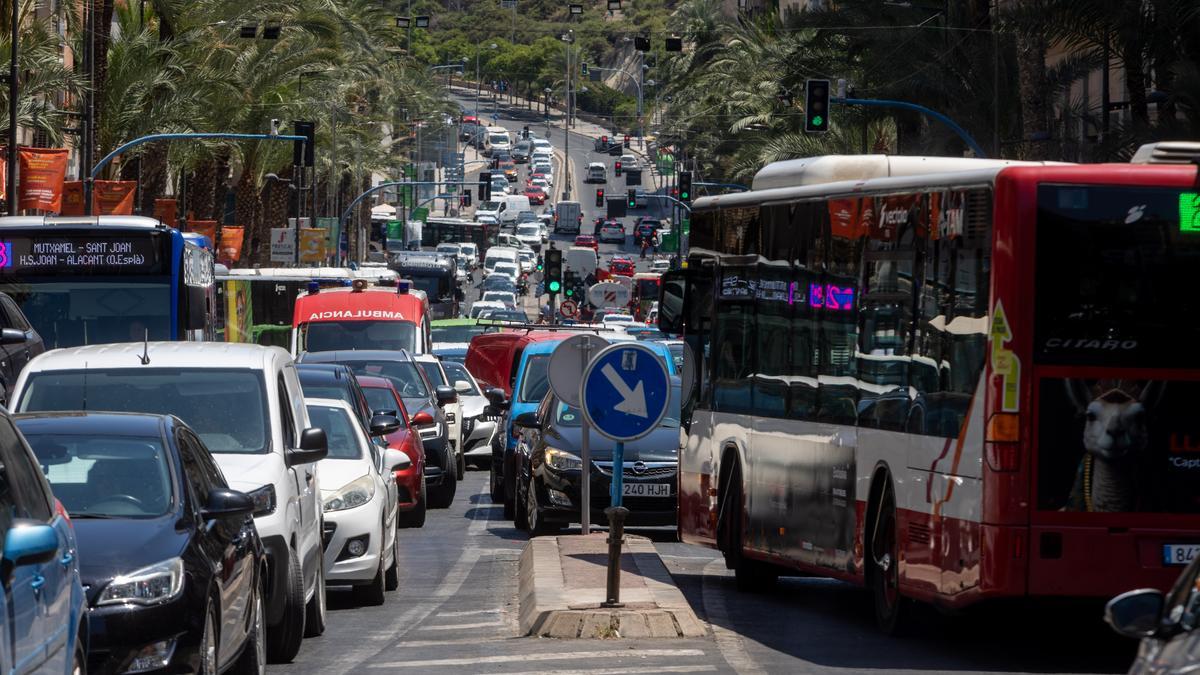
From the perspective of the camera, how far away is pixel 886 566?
12.7 m

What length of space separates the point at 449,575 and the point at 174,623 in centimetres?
902

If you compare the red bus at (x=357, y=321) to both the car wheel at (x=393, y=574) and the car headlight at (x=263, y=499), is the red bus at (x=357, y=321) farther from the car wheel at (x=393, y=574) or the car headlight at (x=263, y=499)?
the car headlight at (x=263, y=499)

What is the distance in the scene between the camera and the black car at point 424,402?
2473cm

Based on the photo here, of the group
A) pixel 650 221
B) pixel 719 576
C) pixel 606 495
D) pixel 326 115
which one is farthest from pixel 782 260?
pixel 650 221

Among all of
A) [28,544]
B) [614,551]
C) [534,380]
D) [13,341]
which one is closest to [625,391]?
[614,551]

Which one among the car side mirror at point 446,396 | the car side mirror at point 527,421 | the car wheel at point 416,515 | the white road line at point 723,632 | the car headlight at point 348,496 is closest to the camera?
the white road line at point 723,632

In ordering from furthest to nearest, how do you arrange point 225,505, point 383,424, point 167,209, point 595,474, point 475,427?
point 167,209 → point 475,427 → point 595,474 → point 383,424 → point 225,505

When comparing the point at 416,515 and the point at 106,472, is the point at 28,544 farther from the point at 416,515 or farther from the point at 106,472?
the point at 416,515

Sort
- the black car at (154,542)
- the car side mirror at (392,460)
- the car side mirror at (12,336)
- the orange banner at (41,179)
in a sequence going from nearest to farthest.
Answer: the black car at (154,542) → the car side mirror at (392,460) → the car side mirror at (12,336) → the orange banner at (41,179)

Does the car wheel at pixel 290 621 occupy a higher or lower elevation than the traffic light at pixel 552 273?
lower

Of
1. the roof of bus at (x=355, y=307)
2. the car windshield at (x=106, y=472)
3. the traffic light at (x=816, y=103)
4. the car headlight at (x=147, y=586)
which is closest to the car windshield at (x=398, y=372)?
the roof of bus at (x=355, y=307)

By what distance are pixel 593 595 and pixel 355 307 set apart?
20667 millimetres

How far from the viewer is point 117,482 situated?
948 cm

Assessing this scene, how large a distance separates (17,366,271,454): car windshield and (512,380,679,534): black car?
8325 mm
